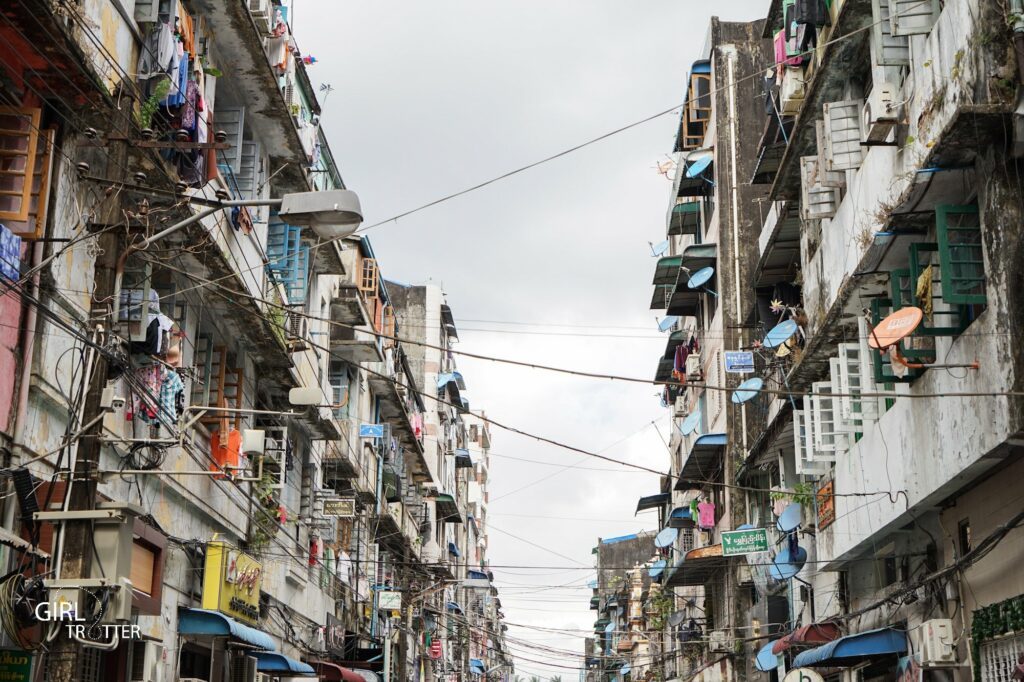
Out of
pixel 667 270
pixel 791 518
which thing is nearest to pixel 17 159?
pixel 791 518

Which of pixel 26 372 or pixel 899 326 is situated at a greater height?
pixel 899 326

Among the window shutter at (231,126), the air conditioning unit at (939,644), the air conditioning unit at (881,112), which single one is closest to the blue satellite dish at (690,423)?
the window shutter at (231,126)

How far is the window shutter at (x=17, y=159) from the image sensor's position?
455 inches

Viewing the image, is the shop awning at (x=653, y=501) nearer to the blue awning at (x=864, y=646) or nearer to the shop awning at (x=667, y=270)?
the shop awning at (x=667, y=270)

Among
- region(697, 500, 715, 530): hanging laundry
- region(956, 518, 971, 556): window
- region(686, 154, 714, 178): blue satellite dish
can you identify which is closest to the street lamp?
region(956, 518, 971, 556): window

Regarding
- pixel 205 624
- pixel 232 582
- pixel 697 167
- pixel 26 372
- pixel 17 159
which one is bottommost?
pixel 205 624

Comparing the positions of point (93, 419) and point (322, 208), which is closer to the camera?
point (93, 419)

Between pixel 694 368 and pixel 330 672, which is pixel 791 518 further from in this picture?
pixel 694 368

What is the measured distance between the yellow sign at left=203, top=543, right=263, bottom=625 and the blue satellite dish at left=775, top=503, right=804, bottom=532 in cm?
1046

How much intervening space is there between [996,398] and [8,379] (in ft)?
32.8

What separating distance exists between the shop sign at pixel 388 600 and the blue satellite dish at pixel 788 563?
14.5 m

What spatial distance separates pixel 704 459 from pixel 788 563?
10.4 m

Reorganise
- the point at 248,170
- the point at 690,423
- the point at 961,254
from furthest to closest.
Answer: the point at 690,423
the point at 248,170
the point at 961,254

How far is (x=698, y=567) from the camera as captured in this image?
36.2 metres
